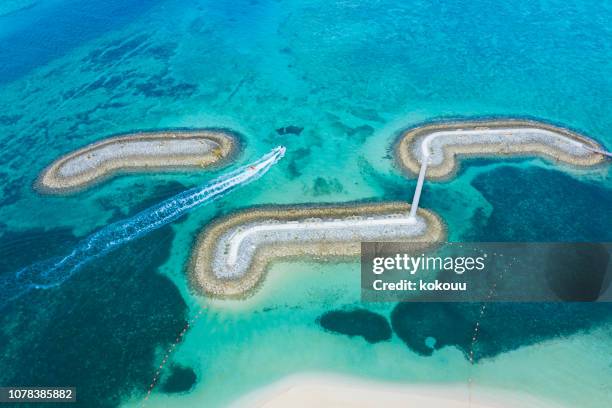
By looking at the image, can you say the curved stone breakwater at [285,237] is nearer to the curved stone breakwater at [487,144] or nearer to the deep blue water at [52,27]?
the curved stone breakwater at [487,144]

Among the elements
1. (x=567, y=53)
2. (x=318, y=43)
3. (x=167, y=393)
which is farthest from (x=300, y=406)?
(x=567, y=53)

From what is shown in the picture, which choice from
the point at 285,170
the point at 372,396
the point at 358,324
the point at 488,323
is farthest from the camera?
the point at 285,170

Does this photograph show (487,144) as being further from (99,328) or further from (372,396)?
(99,328)

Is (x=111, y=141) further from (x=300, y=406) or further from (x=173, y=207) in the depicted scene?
(x=300, y=406)

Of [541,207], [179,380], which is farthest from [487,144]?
[179,380]

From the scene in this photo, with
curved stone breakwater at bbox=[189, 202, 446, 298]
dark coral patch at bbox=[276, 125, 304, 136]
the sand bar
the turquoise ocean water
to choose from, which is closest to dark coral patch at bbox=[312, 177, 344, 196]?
the turquoise ocean water

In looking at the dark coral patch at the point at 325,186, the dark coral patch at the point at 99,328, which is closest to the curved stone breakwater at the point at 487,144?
the dark coral patch at the point at 325,186

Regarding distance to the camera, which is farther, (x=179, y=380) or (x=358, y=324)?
(x=358, y=324)
